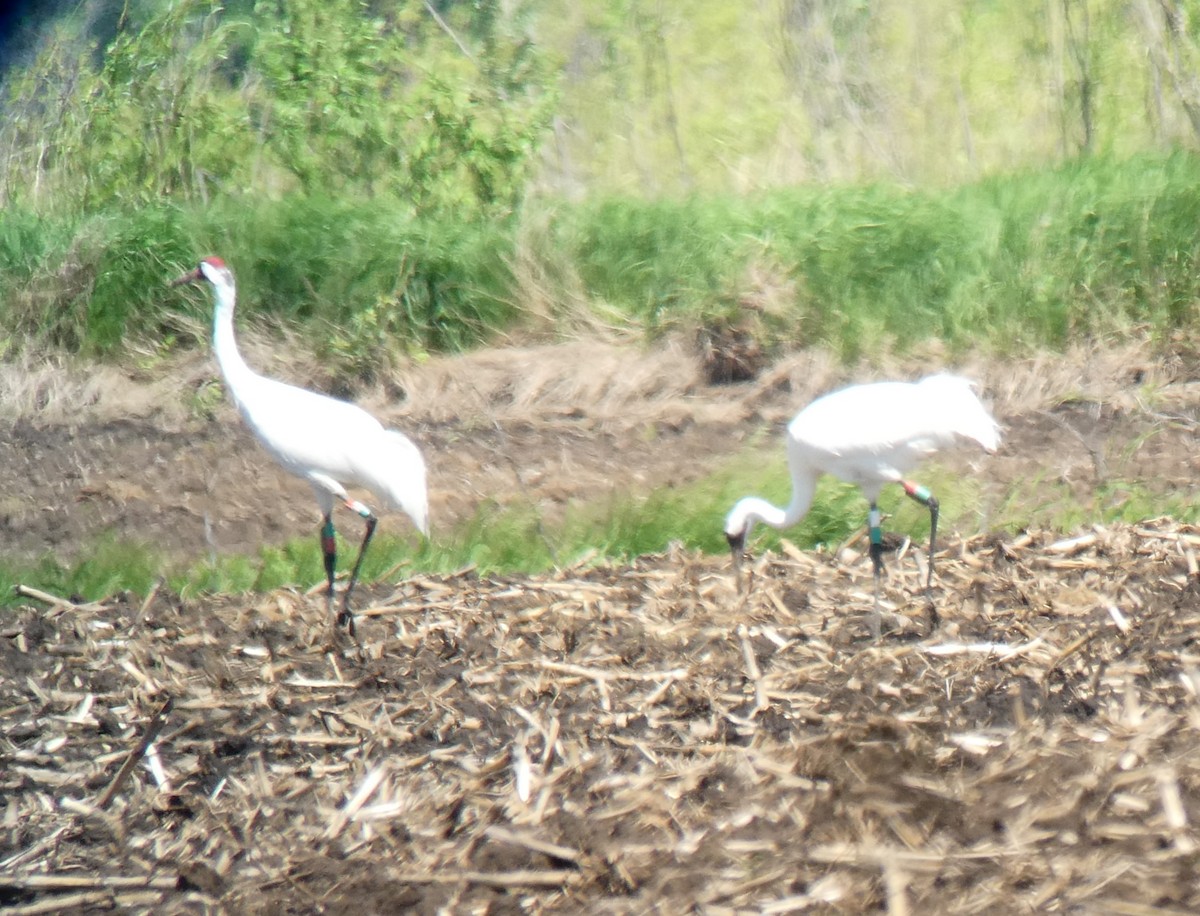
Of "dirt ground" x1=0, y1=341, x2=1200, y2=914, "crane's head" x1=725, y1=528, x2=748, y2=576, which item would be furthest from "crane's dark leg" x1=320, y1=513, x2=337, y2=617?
"crane's head" x1=725, y1=528, x2=748, y2=576

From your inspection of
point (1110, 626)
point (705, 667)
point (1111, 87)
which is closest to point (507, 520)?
point (705, 667)

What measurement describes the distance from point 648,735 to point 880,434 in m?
2.26

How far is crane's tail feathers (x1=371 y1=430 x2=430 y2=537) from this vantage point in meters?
6.98

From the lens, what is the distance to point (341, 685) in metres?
5.16

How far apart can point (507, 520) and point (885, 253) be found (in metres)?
4.35

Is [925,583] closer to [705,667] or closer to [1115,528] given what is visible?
[1115,528]

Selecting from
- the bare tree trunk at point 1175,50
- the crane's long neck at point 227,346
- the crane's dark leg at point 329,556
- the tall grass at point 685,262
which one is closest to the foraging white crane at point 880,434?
the crane's dark leg at point 329,556

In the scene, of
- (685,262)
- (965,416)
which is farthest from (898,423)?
(685,262)

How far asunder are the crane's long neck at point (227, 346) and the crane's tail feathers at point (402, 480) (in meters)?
0.78

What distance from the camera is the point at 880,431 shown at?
6.30 m

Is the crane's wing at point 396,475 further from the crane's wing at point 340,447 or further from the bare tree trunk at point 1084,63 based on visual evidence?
the bare tree trunk at point 1084,63

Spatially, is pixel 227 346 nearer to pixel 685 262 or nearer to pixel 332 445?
pixel 332 445

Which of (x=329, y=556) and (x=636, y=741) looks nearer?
(x=636, y=741)

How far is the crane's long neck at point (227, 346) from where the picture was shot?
727cm
